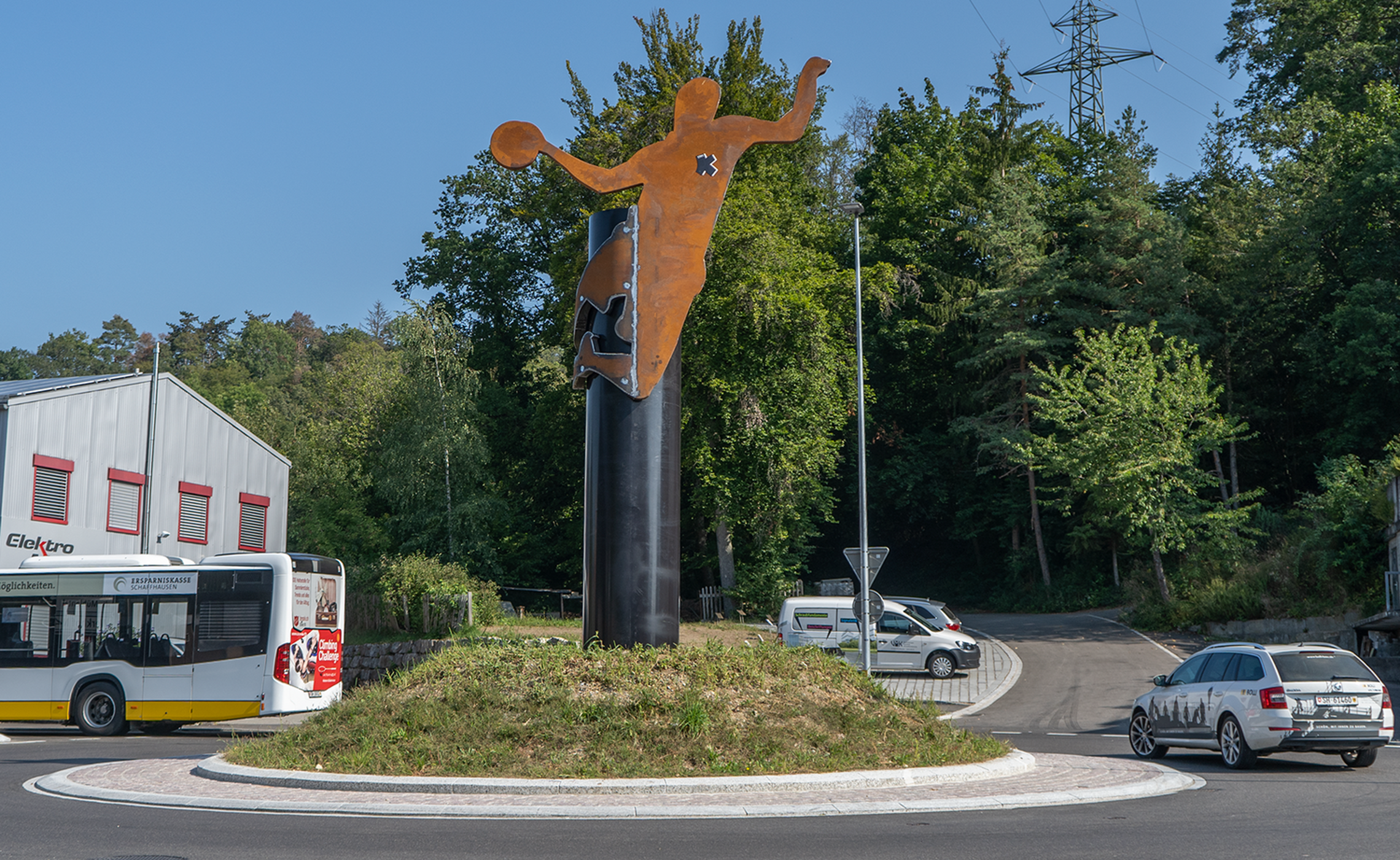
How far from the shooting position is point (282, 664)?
19.5 meters

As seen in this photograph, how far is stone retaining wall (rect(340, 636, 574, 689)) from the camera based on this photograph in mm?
27844

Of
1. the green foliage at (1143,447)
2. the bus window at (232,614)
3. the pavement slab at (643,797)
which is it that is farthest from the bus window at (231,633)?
the green foliage at (1143,447)

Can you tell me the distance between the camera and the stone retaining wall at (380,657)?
27.8m

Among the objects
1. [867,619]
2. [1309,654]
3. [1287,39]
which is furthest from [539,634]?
[1287,39]

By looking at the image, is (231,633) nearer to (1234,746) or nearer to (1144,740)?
(1144,740)

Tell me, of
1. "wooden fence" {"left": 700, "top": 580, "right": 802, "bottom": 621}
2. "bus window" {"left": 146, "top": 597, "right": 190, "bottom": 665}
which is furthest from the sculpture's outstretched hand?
"wooden fence" {"left": 700, "top": 580, "right": 802, "bottom": 621}

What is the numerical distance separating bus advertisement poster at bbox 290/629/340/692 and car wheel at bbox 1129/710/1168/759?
13527 millimetres

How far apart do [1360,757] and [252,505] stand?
3229 centimetres

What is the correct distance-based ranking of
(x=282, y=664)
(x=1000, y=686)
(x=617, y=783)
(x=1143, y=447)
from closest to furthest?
1. (x=617, y=783)
2. (x=282, y=664)
3. (x=1000, y=686)
4. (x=1143, y=447)

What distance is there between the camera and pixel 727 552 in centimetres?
3794

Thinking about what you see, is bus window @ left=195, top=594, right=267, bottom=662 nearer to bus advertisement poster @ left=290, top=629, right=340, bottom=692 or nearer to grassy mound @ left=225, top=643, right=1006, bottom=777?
bus advertisement poster @ left=290, top=629, right=340, bottom=692

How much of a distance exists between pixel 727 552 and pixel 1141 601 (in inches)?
519

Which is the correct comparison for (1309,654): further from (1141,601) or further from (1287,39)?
(1287,39)

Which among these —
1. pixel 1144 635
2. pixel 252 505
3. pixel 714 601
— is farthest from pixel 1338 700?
pixel 252 505
